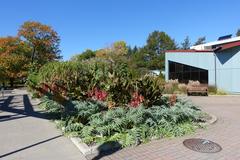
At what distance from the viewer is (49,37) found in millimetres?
49031

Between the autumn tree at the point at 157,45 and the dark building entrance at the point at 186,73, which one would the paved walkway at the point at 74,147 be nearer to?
the dark building entrance at the point at 186,73

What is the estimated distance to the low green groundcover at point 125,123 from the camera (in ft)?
24.2

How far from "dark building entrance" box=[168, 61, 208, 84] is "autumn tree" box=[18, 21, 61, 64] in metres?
24.5

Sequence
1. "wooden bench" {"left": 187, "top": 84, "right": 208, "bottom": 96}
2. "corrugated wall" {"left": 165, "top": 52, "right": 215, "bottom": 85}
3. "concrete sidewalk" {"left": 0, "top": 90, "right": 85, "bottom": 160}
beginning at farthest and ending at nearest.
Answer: "corrugated wall" {"left": 165, "top": 52, "right": 215, "bottom": 85} < "wooden bench" {"left": 187, "top": 84, "right": 208, "bottom": 96} < "concrete sidewalk" {"left": 0, "top": 90, "right": 85, "bottom": 160}

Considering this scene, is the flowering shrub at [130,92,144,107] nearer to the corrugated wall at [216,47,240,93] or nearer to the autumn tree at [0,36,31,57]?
the corrugated wall at [216,47,240,93]

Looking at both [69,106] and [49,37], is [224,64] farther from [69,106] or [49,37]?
[49,37]

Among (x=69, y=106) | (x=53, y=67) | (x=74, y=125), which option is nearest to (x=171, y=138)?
(x=74, y=125)

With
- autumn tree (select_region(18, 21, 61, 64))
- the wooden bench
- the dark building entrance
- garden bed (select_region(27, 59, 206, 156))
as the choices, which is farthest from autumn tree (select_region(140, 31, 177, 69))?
garden bed (select_region(27, 59, 206, 156))

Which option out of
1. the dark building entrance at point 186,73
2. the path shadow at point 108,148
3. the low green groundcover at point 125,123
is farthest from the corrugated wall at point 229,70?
the path shadow at point 108,148

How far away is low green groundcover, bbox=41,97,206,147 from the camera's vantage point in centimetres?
737

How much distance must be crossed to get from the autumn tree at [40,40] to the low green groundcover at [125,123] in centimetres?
3993

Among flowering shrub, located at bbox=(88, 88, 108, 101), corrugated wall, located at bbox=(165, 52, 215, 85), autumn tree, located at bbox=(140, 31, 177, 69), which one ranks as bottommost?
flowering shrub, located at bbox=(88, 88, 108, 101)

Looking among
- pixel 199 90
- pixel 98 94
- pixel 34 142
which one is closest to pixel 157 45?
pixel 199 90

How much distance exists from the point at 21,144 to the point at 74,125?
158cm
